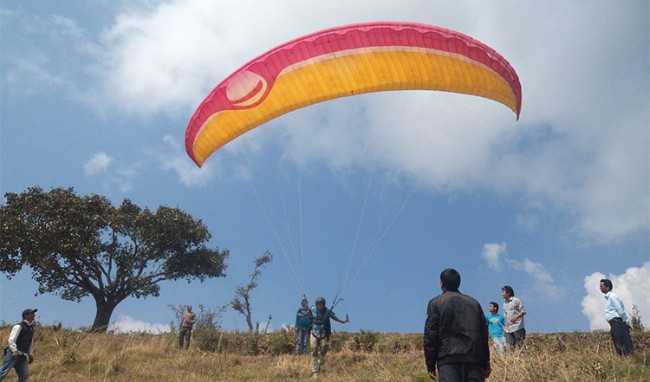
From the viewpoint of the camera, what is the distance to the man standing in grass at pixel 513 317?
441 inches

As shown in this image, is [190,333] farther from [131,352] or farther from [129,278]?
[129,278]

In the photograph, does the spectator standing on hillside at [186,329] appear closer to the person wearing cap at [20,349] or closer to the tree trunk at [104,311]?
the person wearing cap at [20,349]

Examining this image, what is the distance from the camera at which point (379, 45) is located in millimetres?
10383

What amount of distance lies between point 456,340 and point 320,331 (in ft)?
22.1

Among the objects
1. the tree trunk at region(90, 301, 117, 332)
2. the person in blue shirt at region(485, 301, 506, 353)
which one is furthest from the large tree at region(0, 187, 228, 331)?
the person in blue shirt at region(485, 301, 506, 353)

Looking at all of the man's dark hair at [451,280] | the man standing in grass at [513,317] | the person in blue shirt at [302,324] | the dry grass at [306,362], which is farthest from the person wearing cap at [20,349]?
the man standing in grass at [513,317]

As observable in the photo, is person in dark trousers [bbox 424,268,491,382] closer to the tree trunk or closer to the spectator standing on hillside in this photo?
the spectator standing on hillside

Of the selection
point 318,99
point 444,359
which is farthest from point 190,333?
point 444,359

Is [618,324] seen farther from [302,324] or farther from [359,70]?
[302,324]

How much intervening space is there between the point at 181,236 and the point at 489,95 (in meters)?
28.0

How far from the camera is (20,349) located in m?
9.84

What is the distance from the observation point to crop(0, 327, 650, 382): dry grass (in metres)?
7.61

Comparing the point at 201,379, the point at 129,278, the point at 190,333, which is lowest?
the point at 201,379

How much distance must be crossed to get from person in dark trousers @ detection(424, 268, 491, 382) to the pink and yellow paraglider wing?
6408mm
